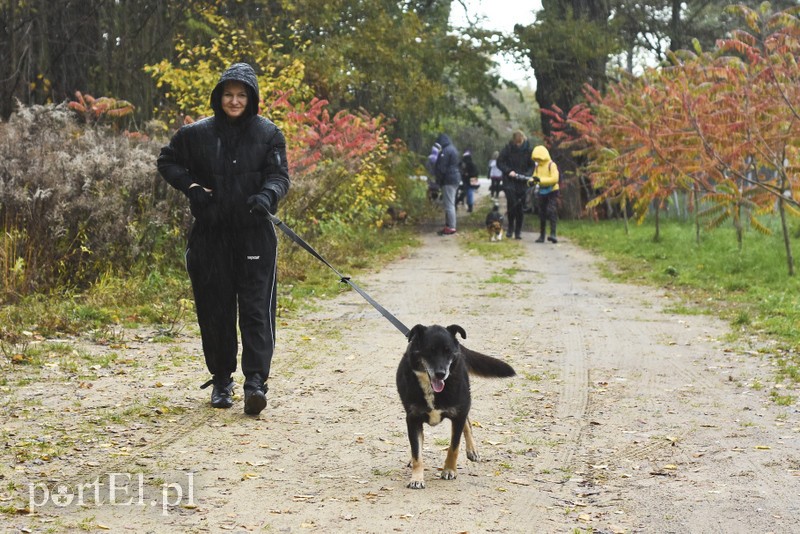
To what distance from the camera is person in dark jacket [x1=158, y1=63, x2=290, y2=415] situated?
24.2 ft

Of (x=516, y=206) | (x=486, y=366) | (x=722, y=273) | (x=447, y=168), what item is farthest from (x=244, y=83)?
(x=447, y=168)

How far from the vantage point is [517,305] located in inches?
542

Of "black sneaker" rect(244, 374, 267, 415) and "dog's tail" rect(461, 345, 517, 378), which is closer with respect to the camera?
"dog's tail" rect(461, 345, 517, 378)

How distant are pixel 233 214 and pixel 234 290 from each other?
22.8 inches

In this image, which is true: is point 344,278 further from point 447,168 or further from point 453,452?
point 447,168

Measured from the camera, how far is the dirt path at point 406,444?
550 cm

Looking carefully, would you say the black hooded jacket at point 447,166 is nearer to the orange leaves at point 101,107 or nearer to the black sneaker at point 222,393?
the orange leaves at point 101,107

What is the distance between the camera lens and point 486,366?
22.5 feet

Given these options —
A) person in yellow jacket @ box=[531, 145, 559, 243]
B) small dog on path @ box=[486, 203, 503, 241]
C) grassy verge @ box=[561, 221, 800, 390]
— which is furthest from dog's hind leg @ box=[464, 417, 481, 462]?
small dog on path @ box=[486, 203, 503, 241]

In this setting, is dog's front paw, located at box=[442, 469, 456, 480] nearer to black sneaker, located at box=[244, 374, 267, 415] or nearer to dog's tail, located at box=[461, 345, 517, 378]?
dog's tail, located at box=[461, 345, 517, 378]

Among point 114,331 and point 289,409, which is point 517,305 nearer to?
point 114,331

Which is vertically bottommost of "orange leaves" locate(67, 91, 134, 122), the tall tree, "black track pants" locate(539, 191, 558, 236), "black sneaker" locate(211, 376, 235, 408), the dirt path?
the dirt path

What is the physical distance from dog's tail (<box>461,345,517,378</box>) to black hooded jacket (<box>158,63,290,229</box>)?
1685 millimetres

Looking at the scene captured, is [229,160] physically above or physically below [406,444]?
above
